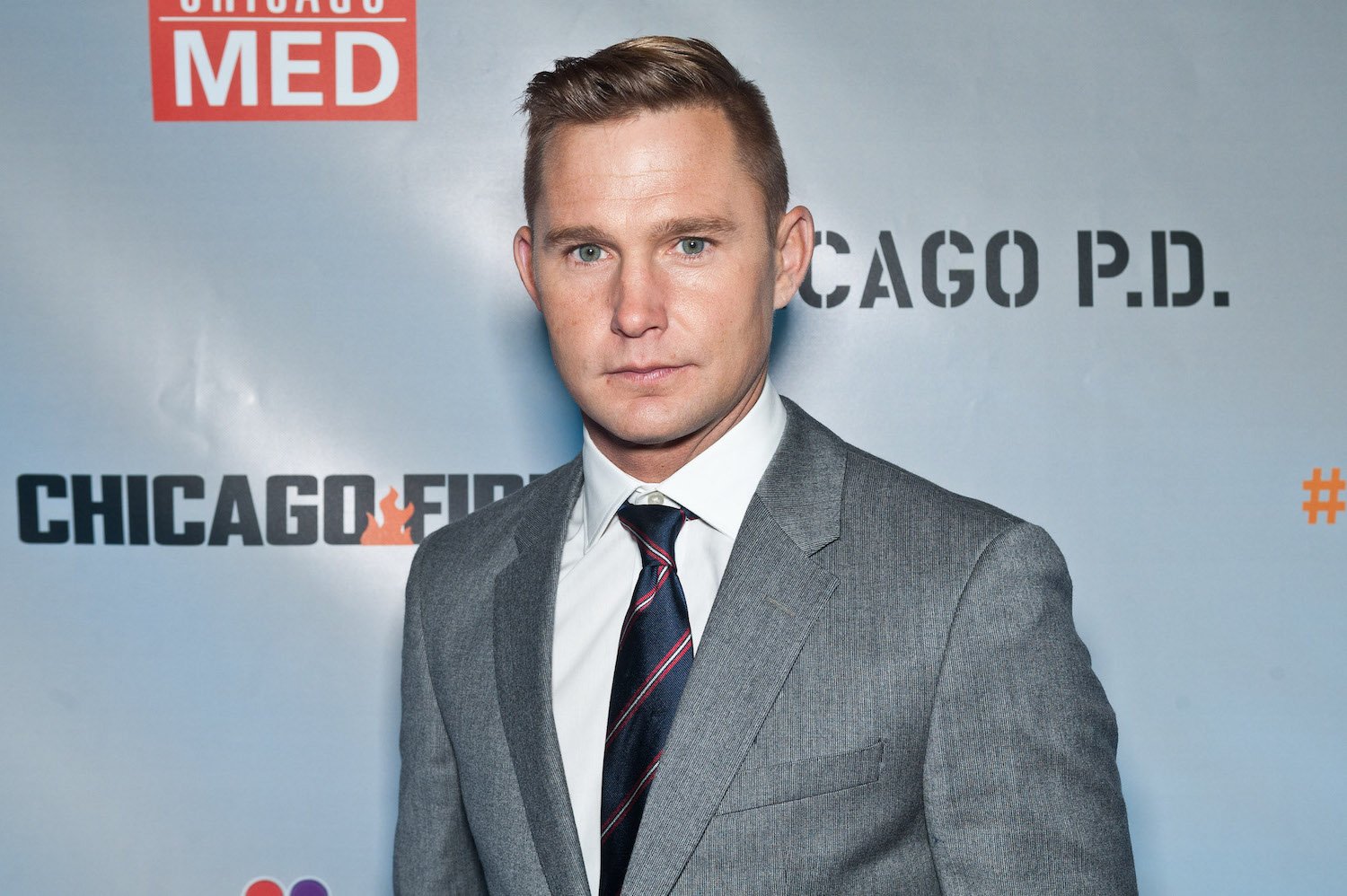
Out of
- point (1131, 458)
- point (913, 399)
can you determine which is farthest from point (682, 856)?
point (1131, 458)

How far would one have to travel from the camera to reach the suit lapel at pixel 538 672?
1.05 m

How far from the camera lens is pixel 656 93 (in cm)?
109

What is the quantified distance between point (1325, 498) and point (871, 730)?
1356 millimetres

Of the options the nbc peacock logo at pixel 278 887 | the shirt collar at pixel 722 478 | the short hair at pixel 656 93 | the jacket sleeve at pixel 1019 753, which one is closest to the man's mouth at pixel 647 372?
the shirt collar at pixel 722 478

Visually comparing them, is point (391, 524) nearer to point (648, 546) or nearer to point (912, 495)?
point (648, 546)

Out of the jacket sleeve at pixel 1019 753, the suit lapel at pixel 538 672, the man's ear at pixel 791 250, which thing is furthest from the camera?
the man's ear at pixel 791 250

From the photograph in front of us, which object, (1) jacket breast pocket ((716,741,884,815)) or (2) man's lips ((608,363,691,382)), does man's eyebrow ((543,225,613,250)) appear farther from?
(1) jacket breast pocket ((716,741,884,815))

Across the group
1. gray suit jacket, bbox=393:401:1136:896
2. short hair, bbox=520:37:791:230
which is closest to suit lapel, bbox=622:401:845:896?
gray suit jacket, bbox=393:401:1136:896

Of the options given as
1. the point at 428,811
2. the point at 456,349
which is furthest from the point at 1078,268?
the point at 428,811

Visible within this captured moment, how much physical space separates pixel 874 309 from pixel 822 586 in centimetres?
98

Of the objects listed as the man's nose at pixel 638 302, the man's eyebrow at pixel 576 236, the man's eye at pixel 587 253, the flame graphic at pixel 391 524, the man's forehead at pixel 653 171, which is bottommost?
the flame graphic at pixel 391 524

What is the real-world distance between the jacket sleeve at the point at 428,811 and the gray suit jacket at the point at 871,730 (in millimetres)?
173

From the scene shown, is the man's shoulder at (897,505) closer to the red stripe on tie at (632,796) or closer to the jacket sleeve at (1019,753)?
the jacket sleeve at (1019,753)

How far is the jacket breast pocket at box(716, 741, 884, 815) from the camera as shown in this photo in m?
0.98
